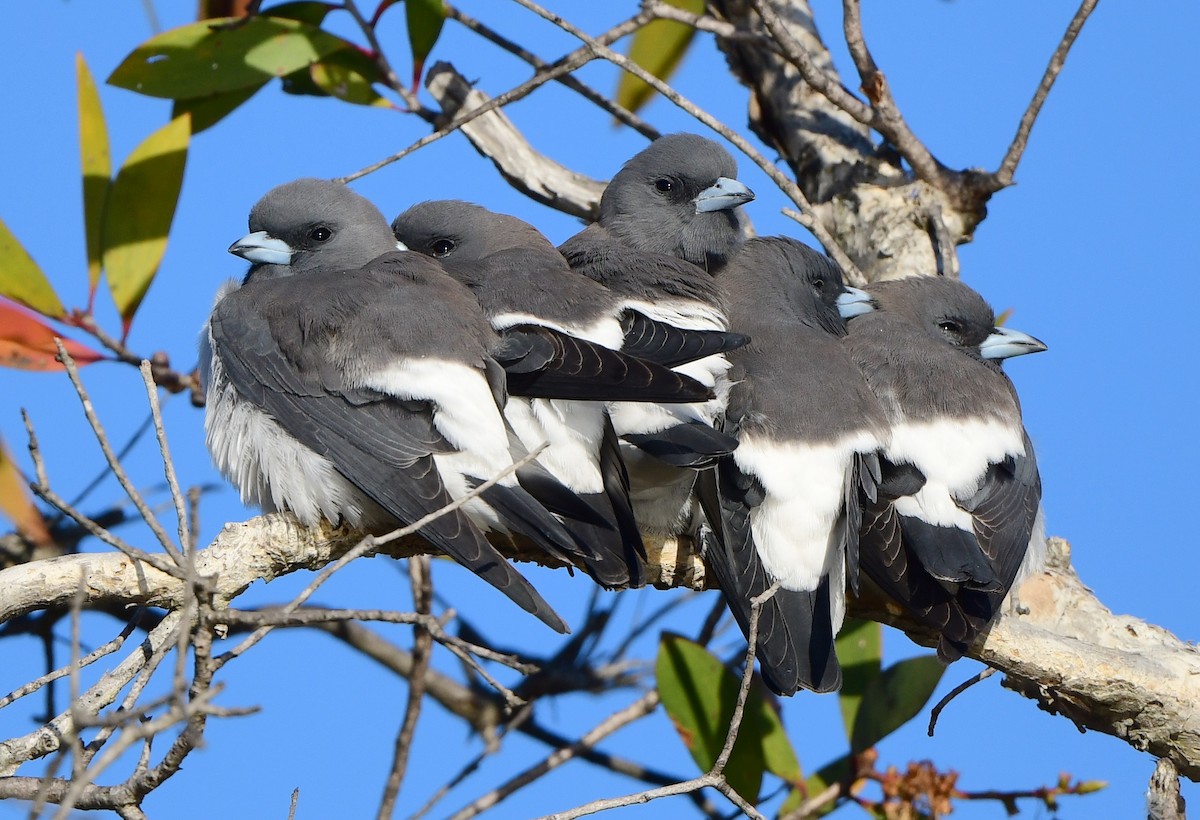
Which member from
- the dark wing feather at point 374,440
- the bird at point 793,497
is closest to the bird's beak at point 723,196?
the bird at point 793,497

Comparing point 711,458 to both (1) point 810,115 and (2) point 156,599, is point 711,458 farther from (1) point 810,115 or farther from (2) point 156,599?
(1) point 810,115

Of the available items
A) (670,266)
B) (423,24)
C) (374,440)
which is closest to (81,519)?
(374,440)

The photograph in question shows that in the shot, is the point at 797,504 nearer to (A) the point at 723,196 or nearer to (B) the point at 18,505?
(A) the point at 723,196

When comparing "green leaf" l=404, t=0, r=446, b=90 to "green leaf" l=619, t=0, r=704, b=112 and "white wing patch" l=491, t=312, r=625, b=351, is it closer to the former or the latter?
"green leaf" l=619, t=0, r=704, b=112

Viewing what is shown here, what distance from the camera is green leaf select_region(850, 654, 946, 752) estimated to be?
402cm

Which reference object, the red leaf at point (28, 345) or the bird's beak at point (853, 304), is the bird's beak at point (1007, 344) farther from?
the red leaf at point (28, 345)

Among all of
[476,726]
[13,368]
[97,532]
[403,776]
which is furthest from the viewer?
[476,726]

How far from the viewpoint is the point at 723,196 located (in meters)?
4.03

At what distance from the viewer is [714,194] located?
4047 millimetres

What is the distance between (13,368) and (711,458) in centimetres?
232

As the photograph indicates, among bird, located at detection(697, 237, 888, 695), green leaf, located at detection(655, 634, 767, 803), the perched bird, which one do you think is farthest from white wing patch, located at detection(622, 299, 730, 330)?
green leaf, located at detection(655, 634, 767, 803)

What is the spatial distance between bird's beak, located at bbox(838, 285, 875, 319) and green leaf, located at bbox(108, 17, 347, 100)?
1.88 meters

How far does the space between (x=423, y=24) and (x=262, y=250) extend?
120cm

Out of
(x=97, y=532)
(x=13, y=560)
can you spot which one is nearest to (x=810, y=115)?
(x=13, y=560)
